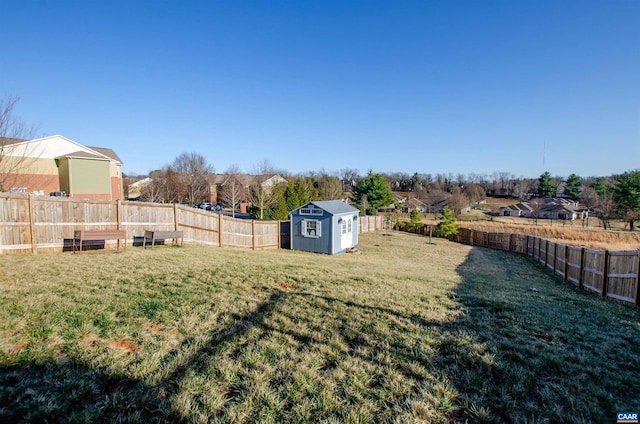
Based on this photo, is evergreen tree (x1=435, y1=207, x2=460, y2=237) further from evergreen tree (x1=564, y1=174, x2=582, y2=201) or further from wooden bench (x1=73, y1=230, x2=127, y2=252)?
evergreen tree (x1=564, y1=174, x2=582, y2=201)

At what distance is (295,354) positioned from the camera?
11.3 ft

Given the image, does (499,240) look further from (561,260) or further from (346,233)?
(346,233)

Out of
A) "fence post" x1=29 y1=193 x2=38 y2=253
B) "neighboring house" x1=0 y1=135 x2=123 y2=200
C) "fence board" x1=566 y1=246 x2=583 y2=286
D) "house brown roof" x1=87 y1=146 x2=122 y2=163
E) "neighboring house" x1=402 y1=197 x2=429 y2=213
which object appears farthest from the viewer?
"neighboring house" x1=402 y1=197 x2=429 y2=213

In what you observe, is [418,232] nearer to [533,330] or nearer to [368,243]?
[368,243]

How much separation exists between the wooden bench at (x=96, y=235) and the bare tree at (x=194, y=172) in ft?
115

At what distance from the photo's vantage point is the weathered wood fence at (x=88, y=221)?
332 inches

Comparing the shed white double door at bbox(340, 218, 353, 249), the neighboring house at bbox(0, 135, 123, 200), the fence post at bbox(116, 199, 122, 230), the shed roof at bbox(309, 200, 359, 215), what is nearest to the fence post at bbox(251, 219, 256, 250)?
the shed roof at bbox(309, 200, 359, 215)

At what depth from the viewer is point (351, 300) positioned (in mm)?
5551

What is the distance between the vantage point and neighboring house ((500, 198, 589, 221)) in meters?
53.7

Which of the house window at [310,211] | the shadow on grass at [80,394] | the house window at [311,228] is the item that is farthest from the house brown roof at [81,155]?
the shadow on grass at [80,394]

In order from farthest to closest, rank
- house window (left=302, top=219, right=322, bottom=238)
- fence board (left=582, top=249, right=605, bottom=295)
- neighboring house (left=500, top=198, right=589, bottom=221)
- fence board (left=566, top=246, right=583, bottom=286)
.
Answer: neighboring house (left=500, top=198, right=589, bottom=221), house window (left=302, top=219, right=322, bottom=238), fence board (left=566, top=246, right=583, bottom=286), fence board (left=582, top=249, right=605, bottom=295)

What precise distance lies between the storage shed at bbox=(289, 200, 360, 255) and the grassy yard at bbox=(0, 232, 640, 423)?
12.2m

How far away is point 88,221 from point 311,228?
458 inches

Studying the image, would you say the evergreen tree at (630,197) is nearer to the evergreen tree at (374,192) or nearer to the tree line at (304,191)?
the tree line at (304,191)
